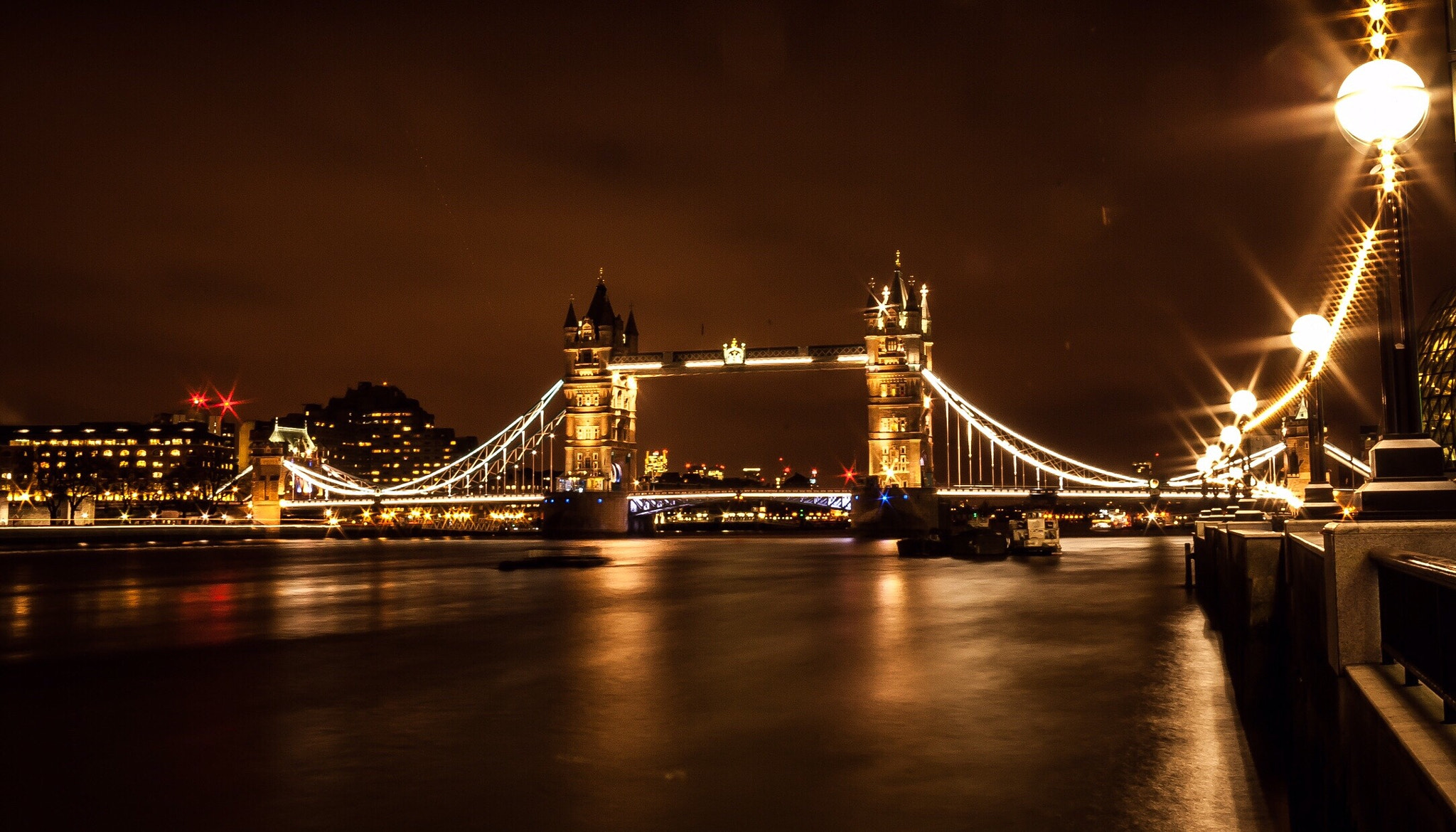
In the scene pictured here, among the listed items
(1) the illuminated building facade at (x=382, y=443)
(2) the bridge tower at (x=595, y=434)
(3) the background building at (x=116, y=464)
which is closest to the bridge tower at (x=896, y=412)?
(2) the bridge tower at (x=595, y=434)

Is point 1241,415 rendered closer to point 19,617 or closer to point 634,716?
point 634,716

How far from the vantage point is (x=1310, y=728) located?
7.95m

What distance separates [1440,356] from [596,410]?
5473 centimetres

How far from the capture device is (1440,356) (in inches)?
2058

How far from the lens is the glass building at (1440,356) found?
1938 inches

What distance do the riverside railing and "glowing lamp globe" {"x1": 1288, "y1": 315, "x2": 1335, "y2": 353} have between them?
724cm

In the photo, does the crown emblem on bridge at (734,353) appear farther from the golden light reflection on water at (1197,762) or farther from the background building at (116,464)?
the golden light reflection on water at (1197,762)

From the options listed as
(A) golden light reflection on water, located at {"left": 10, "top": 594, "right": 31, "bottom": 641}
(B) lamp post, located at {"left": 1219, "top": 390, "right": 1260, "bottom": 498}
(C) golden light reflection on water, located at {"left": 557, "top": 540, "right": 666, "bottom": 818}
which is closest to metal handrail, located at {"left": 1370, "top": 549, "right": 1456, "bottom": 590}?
(C) golden light reflection on water, located at {"left": 557, "top": 540, "right": 666, "bottom": 818}

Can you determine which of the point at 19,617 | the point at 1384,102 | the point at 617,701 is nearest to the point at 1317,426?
the point at 1384,102

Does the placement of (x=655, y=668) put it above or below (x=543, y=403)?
below

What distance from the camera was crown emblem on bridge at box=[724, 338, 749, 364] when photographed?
253ft

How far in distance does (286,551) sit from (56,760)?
197 feet

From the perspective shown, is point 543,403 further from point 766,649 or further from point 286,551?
point 766,649

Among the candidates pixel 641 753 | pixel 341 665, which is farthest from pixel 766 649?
pixel 641 753
